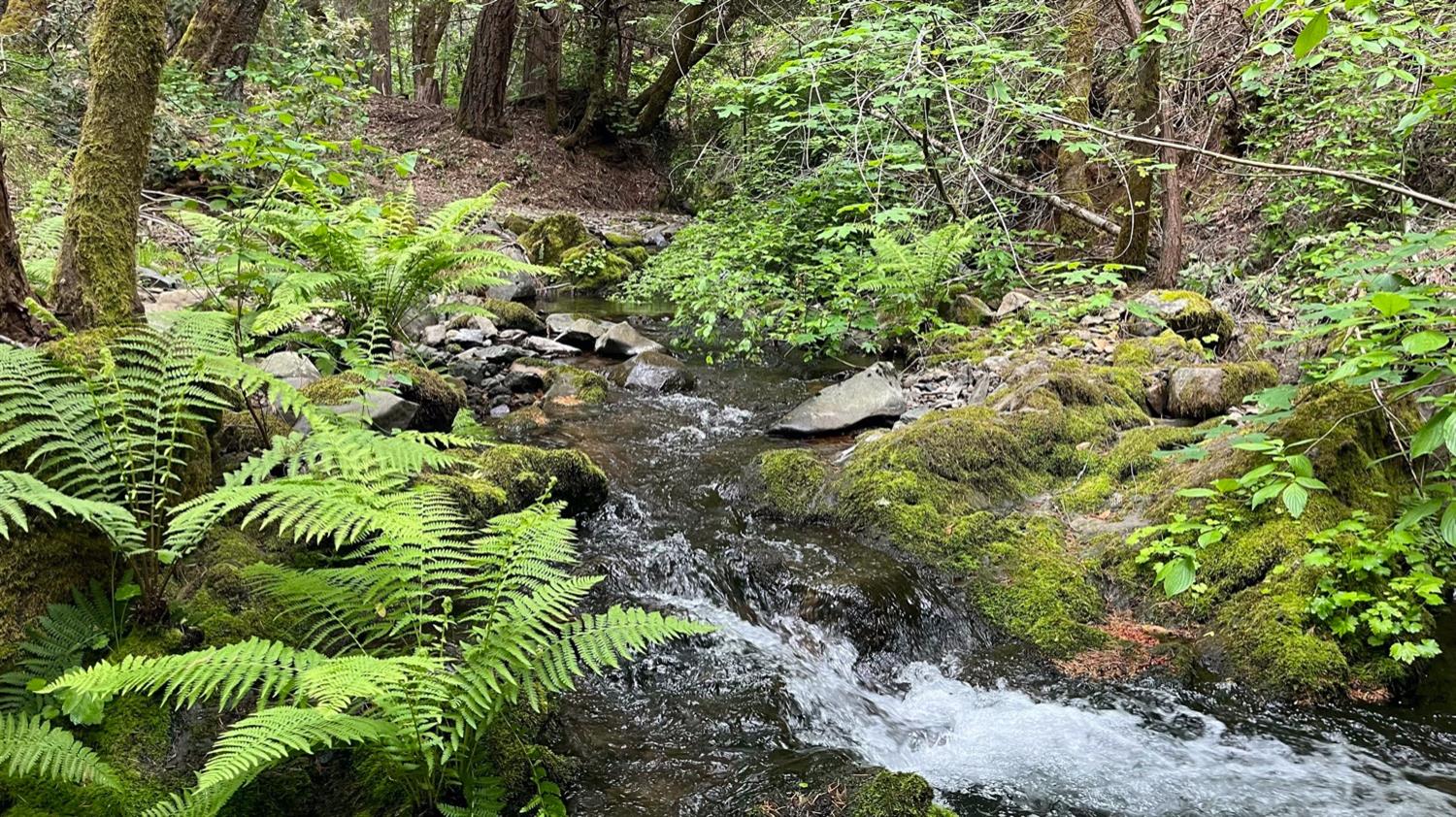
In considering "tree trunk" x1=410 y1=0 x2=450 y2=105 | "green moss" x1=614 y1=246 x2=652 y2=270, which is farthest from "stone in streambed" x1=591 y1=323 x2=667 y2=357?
"tree trunk" x1=410 y1=0 x2=450 y2=105

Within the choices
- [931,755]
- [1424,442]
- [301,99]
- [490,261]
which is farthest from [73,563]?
[301,99]

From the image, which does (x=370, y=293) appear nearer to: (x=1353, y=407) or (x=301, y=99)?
(x=301, y=99)

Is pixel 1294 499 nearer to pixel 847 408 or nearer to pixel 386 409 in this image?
pixel 847 408

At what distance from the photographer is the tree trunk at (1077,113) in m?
8.62

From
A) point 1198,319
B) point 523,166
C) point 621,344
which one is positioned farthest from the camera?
point 523,166

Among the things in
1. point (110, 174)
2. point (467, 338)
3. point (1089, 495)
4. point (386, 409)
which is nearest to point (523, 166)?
point (467, 338)

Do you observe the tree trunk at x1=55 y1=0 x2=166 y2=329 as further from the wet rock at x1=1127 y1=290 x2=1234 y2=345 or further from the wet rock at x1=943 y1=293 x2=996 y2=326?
the wet rock at x1=943 y1=293 x2=996 y2=326

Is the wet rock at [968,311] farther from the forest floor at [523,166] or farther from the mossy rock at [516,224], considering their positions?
the forest floor at [523,166]

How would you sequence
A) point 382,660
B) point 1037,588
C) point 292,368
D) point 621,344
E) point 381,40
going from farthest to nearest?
point 381,40 → point 621,344 → point 292,368 → point 1037,588 → point 382,660

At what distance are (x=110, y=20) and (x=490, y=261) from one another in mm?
2952

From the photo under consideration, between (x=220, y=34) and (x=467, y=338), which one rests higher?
(x=220, y=34)

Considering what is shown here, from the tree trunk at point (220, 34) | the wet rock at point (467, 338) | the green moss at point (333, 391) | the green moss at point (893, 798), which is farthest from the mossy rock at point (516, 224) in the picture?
the green moss at point (893, 798)

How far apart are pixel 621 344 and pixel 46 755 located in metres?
7.39

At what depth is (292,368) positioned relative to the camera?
523 cm
